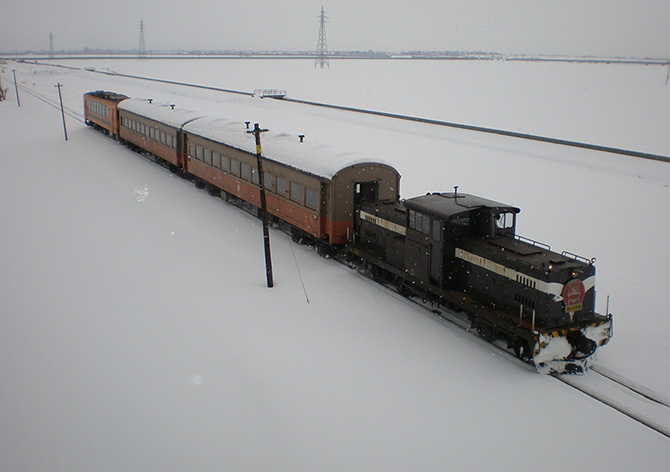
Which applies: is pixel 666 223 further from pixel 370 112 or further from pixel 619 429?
pixel 370 112

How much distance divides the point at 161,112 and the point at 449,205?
905 inches

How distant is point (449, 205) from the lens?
12453mm

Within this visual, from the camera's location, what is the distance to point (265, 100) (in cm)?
5944

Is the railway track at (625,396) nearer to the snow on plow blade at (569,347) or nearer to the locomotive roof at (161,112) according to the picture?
the snow on plow blade at (569,347)

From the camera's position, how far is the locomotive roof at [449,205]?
1198cm

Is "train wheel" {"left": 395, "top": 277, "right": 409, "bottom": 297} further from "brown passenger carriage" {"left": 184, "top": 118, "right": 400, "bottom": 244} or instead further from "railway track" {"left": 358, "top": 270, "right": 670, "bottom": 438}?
"railway track" {"left": 358, "top": 270, "right": 670, "bottom": 438}

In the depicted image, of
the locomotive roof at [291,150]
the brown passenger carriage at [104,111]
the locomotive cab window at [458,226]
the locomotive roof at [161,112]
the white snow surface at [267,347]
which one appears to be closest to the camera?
the white snow surface at [267,347]

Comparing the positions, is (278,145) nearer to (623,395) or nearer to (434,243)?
(434,243)

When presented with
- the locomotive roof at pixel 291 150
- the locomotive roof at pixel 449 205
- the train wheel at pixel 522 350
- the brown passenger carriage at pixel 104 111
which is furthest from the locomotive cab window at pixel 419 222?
the brown passenger carriage at pixel 104 111

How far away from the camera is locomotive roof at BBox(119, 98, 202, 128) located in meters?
27.4

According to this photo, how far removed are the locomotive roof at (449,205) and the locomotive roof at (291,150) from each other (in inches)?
142

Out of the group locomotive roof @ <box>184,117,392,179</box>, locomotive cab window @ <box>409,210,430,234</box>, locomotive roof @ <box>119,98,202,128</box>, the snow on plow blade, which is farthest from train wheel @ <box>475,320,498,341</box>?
locomotive roof @ <box>119,98,202,128</box>

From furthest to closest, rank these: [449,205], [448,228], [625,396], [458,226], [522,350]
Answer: [449,205]
[458,226]
[448,228]
[522,350]
[625,396]

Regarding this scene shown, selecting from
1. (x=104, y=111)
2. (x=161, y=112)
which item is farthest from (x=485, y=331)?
(x=104, y=111)
